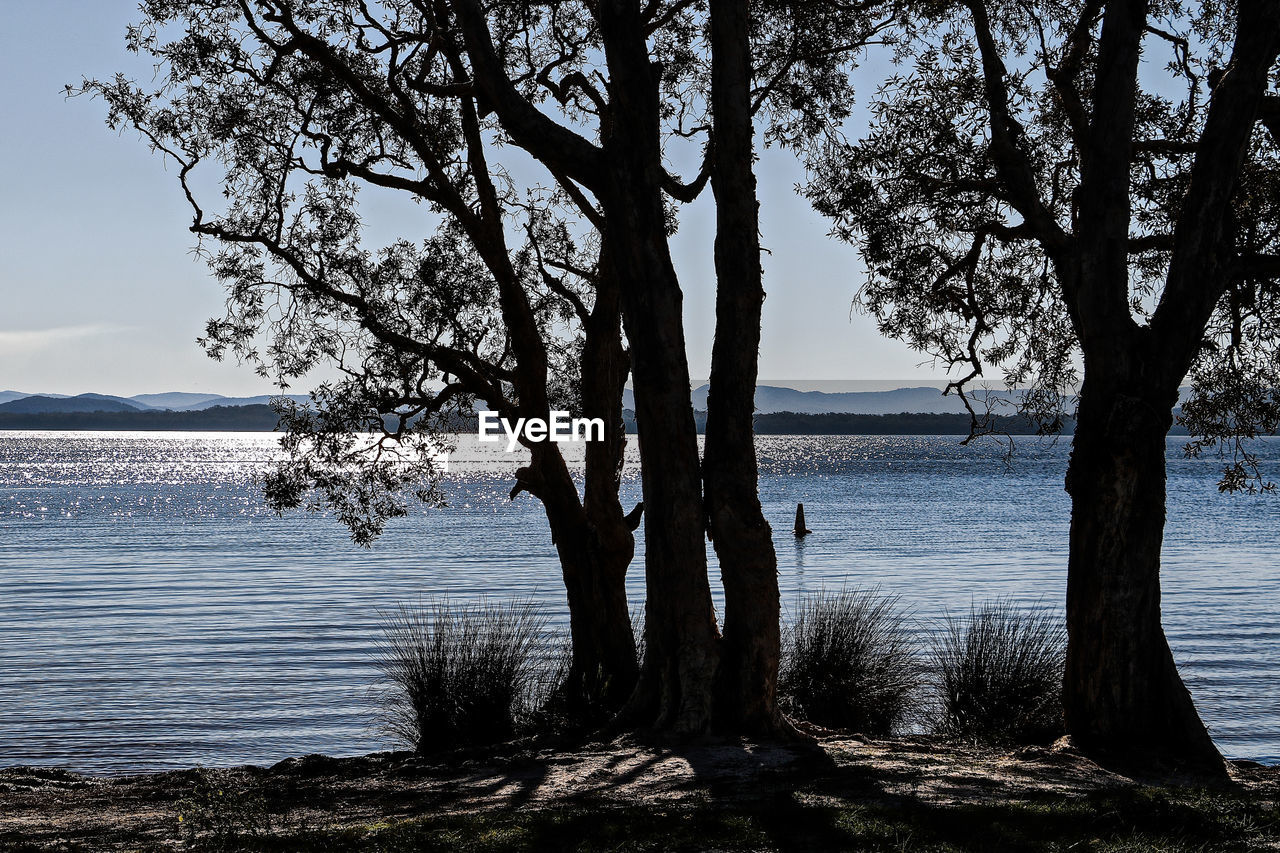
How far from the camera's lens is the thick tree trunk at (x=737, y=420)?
871cm

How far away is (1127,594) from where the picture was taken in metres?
8.41

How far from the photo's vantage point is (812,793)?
6500 millimetres

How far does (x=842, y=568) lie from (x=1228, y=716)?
1738 centimetres

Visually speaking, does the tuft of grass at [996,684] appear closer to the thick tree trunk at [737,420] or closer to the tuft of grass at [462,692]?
the thick tree trunk at [737,420]

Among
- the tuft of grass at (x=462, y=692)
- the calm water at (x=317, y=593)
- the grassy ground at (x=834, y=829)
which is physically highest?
the grassy ground at (x=834, y=829)

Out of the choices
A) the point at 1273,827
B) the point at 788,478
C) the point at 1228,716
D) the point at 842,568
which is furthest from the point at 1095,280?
the point at 788,478

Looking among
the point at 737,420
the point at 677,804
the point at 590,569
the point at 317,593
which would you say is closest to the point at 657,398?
the point at 737,420

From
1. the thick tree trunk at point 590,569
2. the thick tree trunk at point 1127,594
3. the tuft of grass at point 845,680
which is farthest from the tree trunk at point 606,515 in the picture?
the thick tree trunk at point 1127,594

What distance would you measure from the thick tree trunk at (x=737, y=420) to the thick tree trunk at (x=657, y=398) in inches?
7.3

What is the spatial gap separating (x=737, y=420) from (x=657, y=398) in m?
0.66

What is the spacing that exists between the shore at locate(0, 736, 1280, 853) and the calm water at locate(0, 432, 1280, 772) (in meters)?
4.90

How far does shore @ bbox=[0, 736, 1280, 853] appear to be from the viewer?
17.6 feet

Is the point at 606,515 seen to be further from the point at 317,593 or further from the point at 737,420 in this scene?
the point at 317,593

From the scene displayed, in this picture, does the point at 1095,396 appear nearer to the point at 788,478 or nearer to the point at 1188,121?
the point at 1188,121
